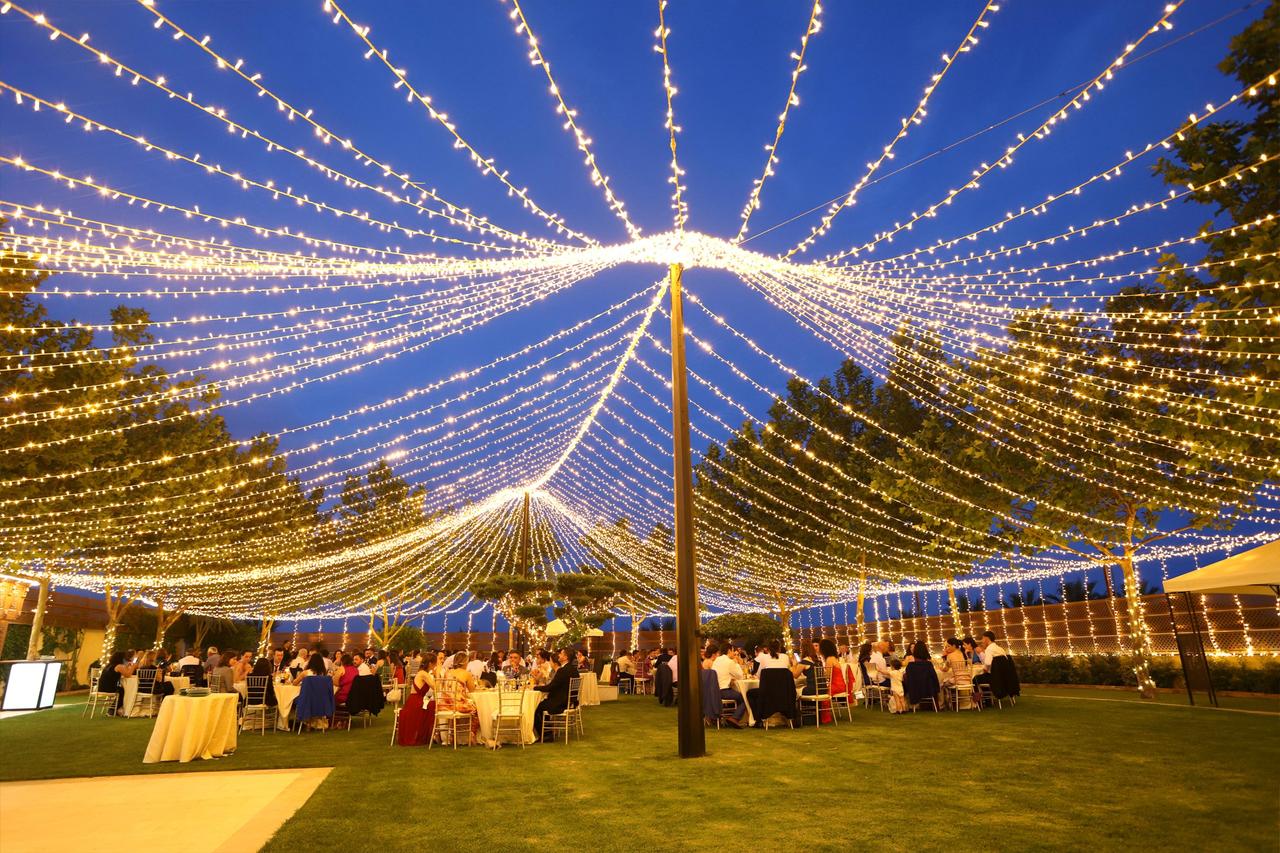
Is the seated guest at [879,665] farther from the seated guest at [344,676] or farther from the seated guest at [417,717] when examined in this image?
the seated guest at [344,676]

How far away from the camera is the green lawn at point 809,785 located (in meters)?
4.42

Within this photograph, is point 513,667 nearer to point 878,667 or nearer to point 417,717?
point 417,717

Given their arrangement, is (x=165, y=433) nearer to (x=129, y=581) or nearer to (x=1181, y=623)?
(x=129, y=581)

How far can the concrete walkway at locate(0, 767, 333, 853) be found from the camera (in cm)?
473

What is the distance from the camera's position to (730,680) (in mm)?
10789

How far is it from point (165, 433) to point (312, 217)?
1261 cm

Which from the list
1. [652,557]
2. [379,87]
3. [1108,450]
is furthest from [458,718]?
[652,557]

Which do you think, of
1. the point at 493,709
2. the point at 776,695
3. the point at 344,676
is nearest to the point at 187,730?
the point at 493,709

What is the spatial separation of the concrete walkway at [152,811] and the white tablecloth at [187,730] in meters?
0.95

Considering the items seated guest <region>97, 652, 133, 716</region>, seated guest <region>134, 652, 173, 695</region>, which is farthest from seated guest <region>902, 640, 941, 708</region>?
seated guest <region>97, 652, 133, 716</region>

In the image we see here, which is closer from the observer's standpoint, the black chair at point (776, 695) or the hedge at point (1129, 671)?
the black chair at point (776, 695)

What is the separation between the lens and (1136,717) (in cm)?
955

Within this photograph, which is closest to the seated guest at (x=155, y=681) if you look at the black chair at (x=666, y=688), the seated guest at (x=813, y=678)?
the black chair at (x=666, y=688)

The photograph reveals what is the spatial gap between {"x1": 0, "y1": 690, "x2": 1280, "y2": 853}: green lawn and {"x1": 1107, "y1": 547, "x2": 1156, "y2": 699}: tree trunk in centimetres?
289
